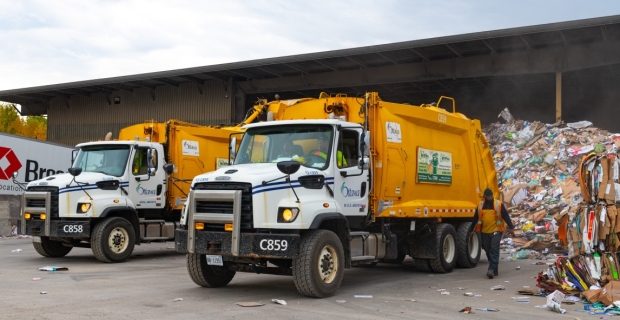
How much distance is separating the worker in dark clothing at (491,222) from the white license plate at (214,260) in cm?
537

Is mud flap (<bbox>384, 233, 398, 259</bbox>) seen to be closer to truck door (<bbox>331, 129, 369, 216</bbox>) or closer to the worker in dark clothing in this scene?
truck door (<bbox>331, 129, 369, 216</bbox>)

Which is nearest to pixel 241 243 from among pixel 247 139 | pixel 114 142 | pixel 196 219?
pixel 196 219

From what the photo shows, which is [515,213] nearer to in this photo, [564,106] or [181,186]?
[181,186]

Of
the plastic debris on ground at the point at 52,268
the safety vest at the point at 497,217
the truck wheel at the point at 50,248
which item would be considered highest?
the safety vest at the point at 497,217

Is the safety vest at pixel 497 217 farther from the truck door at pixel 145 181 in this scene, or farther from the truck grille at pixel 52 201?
the truck grille at pixel 52 201

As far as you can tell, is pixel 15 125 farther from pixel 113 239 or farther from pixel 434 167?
pixel 434 167

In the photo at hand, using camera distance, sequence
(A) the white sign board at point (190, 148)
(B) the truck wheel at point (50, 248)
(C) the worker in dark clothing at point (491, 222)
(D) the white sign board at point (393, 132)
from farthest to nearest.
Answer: (A) the white sign board at point (190, 148), (B) the truck wheel at point (50, 248), (C) the worker in dark clothing at point (491, 222), (D) the white sign board at point (393, 132)

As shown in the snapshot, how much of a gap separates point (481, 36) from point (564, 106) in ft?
41.0

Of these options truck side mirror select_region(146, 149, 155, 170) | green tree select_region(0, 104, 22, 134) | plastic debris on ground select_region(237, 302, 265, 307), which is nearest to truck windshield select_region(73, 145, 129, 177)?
truck side mirror select_region(146, 149, 155, 170)

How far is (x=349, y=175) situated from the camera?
33.5ft

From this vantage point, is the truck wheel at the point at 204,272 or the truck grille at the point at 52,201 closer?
the truck wheel at the point at 204,272

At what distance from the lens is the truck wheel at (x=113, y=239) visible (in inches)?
541

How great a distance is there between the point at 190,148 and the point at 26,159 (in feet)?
27.5

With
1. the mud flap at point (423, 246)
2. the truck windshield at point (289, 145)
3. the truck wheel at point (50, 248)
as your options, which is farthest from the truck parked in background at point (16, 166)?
the mud flap at point (423, 246)
